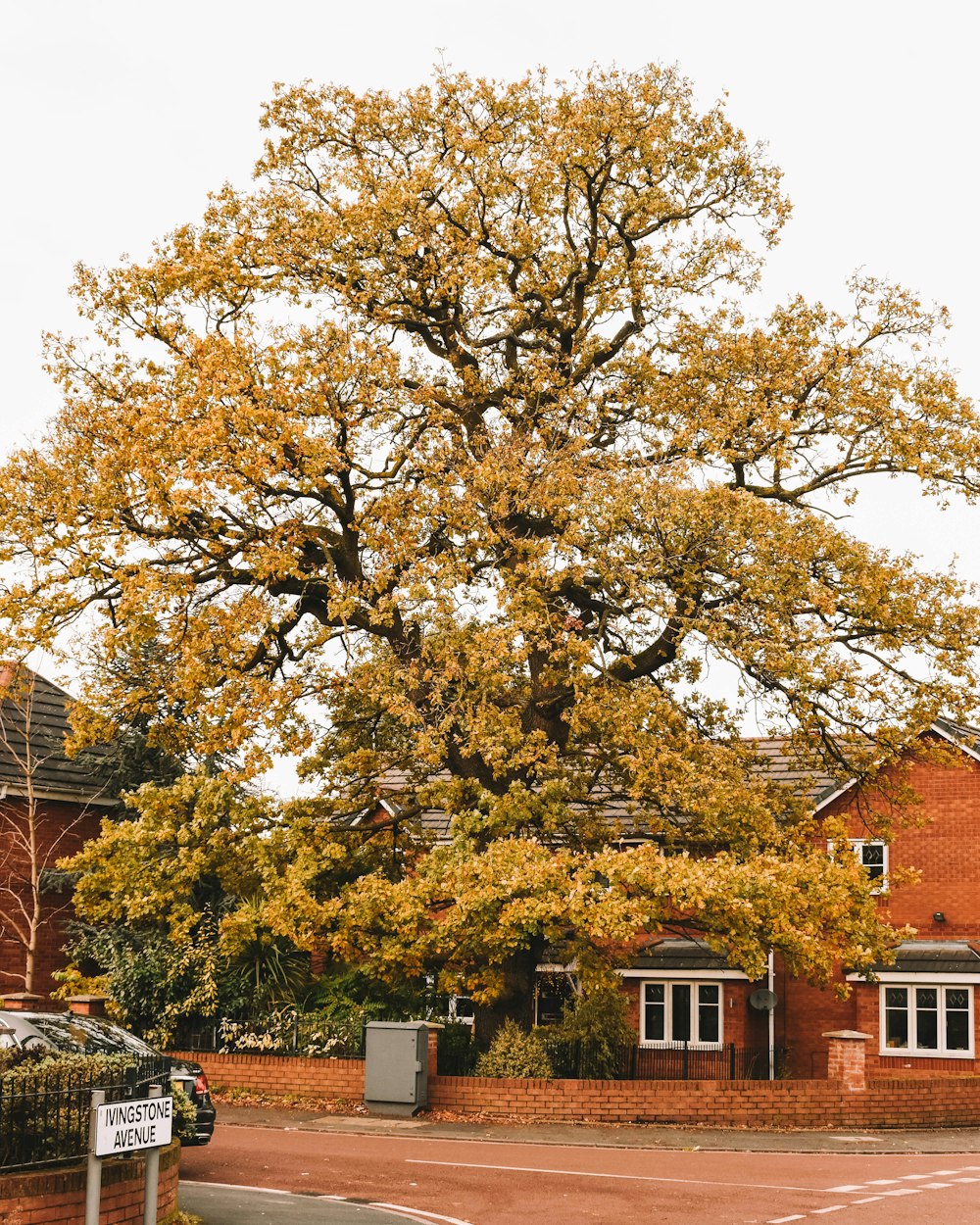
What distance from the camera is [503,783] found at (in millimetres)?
22797

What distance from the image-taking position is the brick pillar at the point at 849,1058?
70.7ft

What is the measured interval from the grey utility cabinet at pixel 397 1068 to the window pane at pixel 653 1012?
34.9ft

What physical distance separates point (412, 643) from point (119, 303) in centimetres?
734

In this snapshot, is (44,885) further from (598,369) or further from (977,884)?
(977,884)

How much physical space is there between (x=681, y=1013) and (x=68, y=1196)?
2238 centimetres

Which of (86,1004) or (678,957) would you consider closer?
(86,1004)

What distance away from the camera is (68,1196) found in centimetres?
961

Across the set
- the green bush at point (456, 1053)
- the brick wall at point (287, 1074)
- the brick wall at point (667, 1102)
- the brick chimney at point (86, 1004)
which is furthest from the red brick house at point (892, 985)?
the brick chimney at point (86, 1004)

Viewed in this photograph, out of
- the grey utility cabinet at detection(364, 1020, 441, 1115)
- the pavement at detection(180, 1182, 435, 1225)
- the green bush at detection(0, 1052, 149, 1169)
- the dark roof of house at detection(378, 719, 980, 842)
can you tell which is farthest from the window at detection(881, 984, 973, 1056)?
the green bush at detection(0, 1052, 149, 1169)

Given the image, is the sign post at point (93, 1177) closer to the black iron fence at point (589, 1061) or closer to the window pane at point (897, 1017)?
the black iron fence at point (589, 1061)

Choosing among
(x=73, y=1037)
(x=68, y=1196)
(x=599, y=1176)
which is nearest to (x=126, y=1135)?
(x=68, y=1196)

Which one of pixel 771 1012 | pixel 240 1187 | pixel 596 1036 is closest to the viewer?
pixel 240 1187

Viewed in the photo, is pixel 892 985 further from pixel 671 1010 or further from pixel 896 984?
pixel 671 1010

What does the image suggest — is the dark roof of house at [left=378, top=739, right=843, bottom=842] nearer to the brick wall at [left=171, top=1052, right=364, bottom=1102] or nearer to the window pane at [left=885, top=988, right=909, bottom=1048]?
the brick wall at [left=171, top=1052, right=364, bottom=1102]
